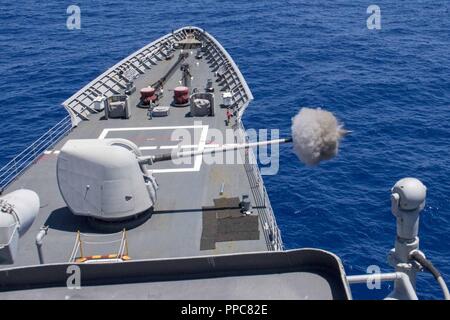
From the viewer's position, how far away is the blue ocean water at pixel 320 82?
36438 millimetres

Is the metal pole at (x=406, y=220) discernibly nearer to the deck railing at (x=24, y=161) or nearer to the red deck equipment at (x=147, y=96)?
the deck railing at (x=24, y=161)

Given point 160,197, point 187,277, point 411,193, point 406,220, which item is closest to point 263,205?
point 160,197

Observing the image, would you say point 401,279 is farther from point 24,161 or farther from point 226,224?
point 24,161

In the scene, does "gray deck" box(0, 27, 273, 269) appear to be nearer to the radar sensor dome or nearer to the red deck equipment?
the red deck equipment

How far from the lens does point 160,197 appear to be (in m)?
28.6

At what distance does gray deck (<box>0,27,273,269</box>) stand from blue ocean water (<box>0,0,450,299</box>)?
23.9ft

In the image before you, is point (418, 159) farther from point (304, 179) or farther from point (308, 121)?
point (308, 121)

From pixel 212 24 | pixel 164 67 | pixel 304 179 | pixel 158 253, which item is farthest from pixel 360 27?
pixel 158 253

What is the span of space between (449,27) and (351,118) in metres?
38.6

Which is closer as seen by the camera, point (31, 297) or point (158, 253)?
point (31, 297)

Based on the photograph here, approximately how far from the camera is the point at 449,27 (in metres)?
80.8

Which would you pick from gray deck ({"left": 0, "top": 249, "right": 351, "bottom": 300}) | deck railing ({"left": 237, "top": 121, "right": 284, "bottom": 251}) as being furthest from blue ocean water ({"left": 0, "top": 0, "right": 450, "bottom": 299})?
gray deck ({"left": 0, "top": 249, "right": 351, "bottom": 300})
